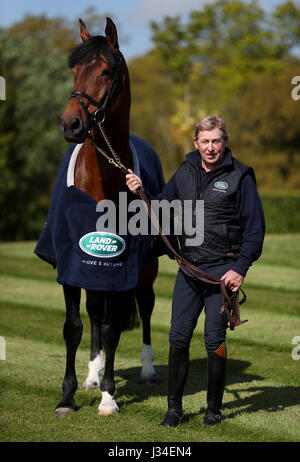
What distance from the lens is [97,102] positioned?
15.8 ft

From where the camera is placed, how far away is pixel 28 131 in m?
31.1

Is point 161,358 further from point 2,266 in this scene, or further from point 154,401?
point 2,266

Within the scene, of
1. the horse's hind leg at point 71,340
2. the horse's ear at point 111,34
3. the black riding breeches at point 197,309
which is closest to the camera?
the black riding breeches at point 197,309

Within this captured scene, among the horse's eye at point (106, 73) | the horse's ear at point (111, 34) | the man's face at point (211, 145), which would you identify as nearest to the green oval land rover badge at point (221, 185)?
the man's face at point (211, 145)

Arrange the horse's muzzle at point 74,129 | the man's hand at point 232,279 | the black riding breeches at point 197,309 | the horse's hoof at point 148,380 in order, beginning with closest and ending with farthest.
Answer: the horse's muzzle at point 74,129, the man's hand at point 232,279, the black riding breeches at point 197,309, the horse's hoof at point 148,380

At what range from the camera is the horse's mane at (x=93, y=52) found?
4.86m

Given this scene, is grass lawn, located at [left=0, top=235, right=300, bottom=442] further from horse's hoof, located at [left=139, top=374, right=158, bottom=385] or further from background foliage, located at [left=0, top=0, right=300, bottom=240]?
background foliage, located at [left=0, top=0, right=300, bottom=240]

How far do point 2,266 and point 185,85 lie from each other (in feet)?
96.7

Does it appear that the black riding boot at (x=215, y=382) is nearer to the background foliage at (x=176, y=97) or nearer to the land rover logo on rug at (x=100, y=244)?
the land rover logo on rug at (x=100, y=244)

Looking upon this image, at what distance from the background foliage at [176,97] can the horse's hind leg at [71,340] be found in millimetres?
20304

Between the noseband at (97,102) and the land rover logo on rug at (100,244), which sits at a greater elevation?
the noseband at (97,102)

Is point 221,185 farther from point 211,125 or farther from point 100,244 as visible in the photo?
point 100,244

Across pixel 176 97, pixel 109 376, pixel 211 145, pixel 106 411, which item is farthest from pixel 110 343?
pixel 176 97

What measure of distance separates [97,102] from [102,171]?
57 centimetres
